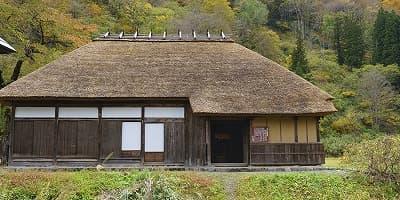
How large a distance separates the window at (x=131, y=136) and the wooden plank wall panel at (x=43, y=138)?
2.97 m

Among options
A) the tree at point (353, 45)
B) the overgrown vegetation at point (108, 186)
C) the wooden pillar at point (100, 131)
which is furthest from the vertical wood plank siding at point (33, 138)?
the tree at point (353, 45)

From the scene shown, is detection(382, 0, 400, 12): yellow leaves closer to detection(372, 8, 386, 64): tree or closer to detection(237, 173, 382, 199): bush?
detection(372, 8, 386, 64): tree

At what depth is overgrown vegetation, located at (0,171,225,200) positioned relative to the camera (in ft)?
39.1

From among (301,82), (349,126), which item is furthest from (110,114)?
(349,126)

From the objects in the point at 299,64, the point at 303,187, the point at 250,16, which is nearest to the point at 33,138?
the point at 303,187

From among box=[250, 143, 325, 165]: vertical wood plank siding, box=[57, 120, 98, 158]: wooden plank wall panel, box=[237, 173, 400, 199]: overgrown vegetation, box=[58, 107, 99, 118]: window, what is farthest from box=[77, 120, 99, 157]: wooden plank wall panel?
Answer: box=[237, 173, 400, 199]: overgrown vegetation

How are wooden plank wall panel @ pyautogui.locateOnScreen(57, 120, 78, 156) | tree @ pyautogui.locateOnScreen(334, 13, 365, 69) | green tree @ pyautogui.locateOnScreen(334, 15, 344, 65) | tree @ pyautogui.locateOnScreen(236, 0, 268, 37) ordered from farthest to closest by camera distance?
tree @ pyautogui.locateOnScreen(236, 0, 268, 37) < green tree @ pyautogui.locateOnScreen(334, 15, 344, 65) < tree @ pyautogui.locateOnScreen(334, 13, 365, 69) < wooden plank wall panel @ pyautogui.locateOnScreen(57, 120, 78, 156)

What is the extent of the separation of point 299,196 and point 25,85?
11606 millimetres

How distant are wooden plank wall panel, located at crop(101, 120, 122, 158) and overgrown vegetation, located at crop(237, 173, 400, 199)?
20.5ft

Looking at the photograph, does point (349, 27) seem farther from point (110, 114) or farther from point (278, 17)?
point (110, 114)

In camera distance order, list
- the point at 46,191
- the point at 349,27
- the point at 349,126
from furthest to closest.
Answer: the point at 349,27 → the point at 349,126 → the point at 46,191

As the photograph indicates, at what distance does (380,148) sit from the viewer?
14.2 metres

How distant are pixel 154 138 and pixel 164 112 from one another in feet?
3.89

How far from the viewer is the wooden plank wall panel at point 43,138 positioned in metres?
17.8
